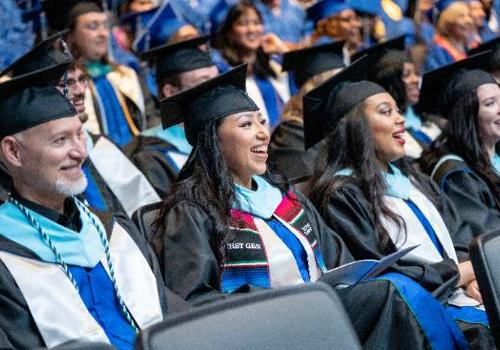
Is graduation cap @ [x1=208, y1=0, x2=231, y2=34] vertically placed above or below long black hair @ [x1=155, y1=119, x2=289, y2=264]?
above

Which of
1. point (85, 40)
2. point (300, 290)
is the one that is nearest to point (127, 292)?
point (300, 290)

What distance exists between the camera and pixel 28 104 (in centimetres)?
297

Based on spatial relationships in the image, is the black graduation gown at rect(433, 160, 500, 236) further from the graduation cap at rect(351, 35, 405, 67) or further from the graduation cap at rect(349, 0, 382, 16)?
the graduation cap at rect(349, 0, 382, 16)

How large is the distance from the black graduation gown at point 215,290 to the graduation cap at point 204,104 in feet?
1.36

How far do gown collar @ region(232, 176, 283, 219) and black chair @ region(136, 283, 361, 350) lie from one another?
124 cm

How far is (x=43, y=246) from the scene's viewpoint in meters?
2.82

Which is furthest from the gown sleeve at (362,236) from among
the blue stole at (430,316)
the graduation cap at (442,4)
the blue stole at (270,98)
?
the graduation cap at (442,4)

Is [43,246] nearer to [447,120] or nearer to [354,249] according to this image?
[354,249]

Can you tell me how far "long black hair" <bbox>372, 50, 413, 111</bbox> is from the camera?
5.23m

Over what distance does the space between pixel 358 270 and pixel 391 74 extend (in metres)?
2.30

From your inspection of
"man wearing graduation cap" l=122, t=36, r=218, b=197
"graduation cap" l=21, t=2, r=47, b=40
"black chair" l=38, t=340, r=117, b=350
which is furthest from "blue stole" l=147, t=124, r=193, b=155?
"black chair" l=38, t=340, r=117, b=350

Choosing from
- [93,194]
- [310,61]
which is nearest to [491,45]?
[310,61]

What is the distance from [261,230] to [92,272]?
0.72 meters

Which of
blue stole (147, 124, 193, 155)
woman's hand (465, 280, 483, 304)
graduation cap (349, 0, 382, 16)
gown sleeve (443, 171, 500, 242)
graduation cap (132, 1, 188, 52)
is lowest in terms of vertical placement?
woman's hand (465, 280, 483, 304)
